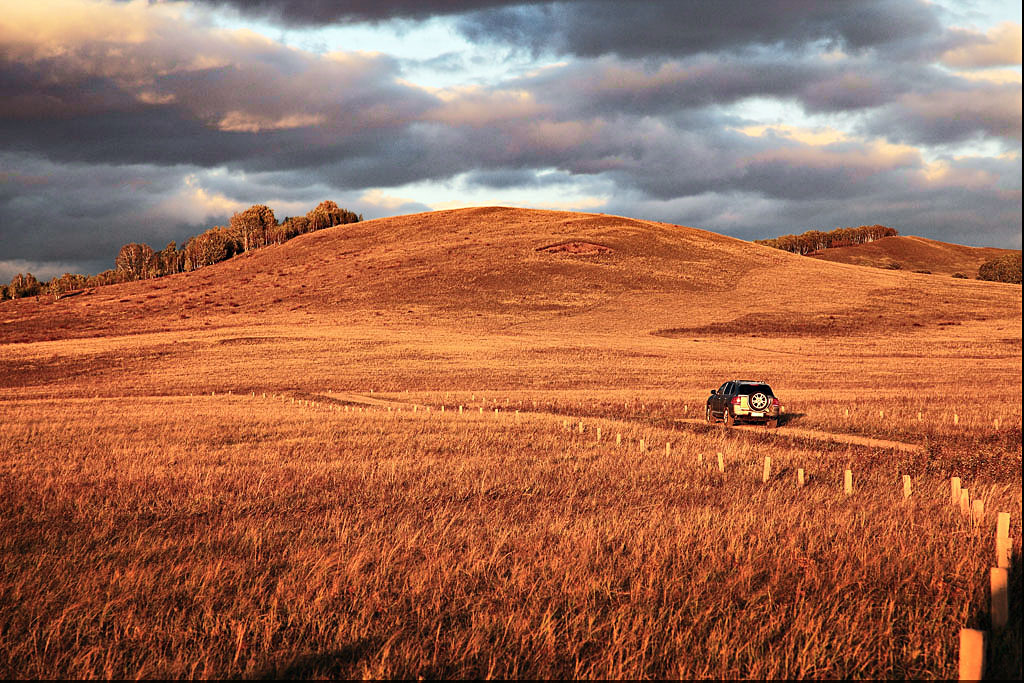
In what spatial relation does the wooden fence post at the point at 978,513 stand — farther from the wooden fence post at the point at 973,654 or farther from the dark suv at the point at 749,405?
the dark suv at the point at 749,405

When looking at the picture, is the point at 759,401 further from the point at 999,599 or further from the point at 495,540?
the point at 999,599

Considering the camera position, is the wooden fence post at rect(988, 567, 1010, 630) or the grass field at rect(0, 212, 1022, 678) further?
the wooden fence post at rect(988, 567, 1010, 630)

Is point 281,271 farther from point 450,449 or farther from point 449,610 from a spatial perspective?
point 449,610

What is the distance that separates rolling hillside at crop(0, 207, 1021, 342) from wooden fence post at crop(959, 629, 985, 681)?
6331cm

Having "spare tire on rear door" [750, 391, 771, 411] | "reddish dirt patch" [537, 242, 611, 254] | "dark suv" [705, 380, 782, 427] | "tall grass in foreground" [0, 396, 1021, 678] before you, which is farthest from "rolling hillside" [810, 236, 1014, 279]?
"tall grass in foreground" [0, 396, 1021, 678]

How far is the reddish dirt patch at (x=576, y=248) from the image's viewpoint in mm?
103500

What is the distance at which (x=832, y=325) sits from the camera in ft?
227

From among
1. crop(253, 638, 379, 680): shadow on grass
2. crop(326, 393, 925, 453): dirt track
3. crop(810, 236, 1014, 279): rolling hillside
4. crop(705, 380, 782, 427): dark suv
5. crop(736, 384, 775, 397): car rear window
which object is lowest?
crop(326, 393, 925, 453): dirt track

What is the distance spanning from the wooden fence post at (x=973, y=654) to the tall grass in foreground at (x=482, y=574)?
0.86 meters

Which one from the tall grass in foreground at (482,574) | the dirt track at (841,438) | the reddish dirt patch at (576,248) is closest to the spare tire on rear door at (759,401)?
the dirt track at (841,438)

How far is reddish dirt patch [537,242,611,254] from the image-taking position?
340 feet

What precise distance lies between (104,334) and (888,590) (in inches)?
2921

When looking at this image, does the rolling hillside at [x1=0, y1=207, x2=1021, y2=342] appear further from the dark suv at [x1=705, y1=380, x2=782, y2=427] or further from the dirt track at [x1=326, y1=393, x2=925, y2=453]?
the dirt track at [x1=326, y1=393, x2=925, y2=453]

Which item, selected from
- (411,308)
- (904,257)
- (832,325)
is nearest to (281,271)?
(411,308)
